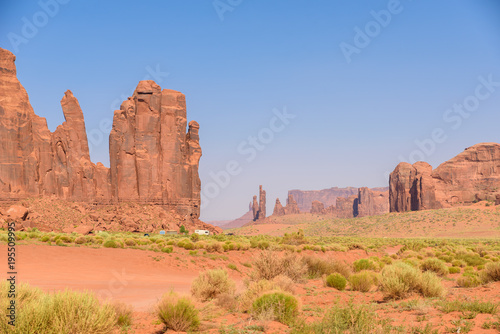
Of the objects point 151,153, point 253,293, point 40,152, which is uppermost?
point 151,153

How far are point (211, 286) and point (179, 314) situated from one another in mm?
4351

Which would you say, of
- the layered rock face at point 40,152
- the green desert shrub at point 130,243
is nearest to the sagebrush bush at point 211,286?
the green desert shrub at point 130,243

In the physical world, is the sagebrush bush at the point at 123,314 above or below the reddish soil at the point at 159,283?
above

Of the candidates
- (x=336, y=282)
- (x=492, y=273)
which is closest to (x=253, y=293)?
(x=336, y=282)

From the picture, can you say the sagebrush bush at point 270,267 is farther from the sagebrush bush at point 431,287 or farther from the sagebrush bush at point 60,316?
the sagebrush bush at point 60,316

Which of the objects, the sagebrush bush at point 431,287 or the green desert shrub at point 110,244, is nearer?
the sagebrush bush at point 431,287

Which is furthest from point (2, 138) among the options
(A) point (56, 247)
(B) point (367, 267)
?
(B) point (367, 267)

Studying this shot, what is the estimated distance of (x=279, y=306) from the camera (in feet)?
32.5

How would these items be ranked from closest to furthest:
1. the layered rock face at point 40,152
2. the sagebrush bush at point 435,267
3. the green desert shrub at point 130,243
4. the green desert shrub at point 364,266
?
the sagebrush bush at point 435,267 → the green desert shrub at point 364,266 → the green desert shrub at point 130,243 → the layered rock face at point 40,152

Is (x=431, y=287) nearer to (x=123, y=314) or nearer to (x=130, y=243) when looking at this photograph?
(x=123, y=314)

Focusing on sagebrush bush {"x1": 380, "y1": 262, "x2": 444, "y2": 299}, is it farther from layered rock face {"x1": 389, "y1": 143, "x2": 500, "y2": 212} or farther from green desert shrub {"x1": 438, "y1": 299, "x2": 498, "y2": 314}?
layered rock face {"x1": 389, "y1": 143, "x2": 500, "y2": 212}

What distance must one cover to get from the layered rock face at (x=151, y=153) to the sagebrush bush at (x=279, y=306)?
69.8 metres

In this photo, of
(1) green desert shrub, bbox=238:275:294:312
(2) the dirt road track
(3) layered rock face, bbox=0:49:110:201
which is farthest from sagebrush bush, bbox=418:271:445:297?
(3) layered rock face, bbox=0:49:110:201

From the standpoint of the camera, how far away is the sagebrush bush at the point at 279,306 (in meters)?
9.73
